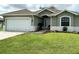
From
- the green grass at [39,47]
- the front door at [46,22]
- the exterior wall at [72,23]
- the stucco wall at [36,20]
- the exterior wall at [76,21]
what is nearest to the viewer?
the green grass at [39,47]

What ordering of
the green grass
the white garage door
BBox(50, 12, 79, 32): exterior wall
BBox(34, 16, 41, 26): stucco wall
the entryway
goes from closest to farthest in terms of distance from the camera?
the green grass < BBox(50, 12, 79, 32): exterior wall < the white garage door < BBox(34, 16, 41, 26): stucco wall < the entryway

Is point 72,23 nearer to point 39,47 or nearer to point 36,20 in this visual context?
point 36,20

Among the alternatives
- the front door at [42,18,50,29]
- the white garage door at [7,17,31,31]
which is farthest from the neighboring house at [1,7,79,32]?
the front door at [42,18,50,29]

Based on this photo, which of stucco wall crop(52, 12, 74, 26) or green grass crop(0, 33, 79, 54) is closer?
green grass crop(0, 33, 79, 54)

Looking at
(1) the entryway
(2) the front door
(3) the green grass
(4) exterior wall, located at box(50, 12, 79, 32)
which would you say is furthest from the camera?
(2) the front door

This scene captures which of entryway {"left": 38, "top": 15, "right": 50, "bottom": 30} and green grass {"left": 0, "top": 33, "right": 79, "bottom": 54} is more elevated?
entryway {"left": 38, "top": 15, "right": 50, "bottom": 30}

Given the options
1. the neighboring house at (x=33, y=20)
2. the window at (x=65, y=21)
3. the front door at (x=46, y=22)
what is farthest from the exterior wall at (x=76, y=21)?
the front door at (x=46, y=22)

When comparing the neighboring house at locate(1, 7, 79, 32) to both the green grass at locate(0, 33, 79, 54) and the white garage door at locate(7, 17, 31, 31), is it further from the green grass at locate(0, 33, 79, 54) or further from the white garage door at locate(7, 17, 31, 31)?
the green grass at locate(0, 33, 79, 54)

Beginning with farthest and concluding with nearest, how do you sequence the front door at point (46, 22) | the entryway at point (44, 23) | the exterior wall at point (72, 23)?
1. the front door at point (46, 22)
2. the entryway at point (44, 23)
3. the exterior wall at point (72, 23)

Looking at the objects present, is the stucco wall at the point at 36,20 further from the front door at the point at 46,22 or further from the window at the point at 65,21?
the window at the point at 65,21

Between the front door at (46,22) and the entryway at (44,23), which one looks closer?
the entryway at (44,23)
